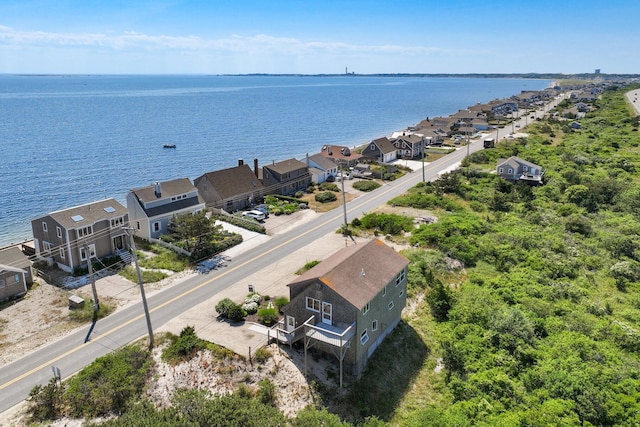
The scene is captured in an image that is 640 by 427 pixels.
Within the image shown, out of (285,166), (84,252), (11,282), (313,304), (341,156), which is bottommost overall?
(11,282)

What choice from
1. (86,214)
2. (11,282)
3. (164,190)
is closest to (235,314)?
(11,282)

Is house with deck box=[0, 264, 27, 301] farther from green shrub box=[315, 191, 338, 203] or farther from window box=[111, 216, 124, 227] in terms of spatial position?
green shrub box=[315, 191, 338, 203]

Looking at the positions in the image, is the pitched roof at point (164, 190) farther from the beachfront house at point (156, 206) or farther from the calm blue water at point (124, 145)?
the calm blue water at point (124, 145)

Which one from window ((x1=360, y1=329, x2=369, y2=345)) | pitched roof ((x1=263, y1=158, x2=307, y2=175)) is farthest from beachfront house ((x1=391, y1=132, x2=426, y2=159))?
window ((x1=360, y1=329, x2=369, y2=345))

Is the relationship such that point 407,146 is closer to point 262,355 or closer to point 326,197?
point 326,197

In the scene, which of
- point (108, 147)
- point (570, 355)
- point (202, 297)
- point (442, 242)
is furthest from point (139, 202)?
point (108, 147)

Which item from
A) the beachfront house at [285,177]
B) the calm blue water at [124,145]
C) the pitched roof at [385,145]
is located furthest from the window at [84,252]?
the pitched roof at [385,145]

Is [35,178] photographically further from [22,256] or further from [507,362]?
[507,362]

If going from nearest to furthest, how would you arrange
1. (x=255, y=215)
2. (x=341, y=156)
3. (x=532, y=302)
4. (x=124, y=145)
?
1. (x=532, y=302)
2. (x=255, y=215)
3. (x=341, y=156)
4. (x=124, y=145)
